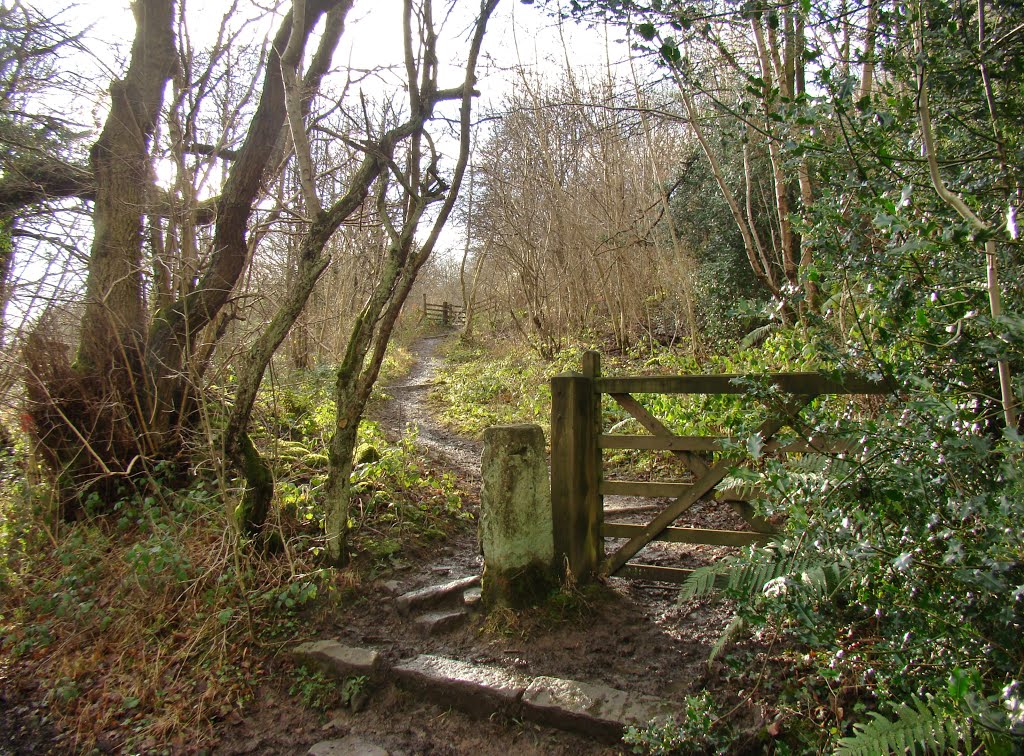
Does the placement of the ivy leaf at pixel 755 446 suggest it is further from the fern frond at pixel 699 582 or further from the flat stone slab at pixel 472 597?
the flat stone slab at pixel 472 597

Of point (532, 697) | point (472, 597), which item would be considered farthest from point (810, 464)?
point (472, 597)

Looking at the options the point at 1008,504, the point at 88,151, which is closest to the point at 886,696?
the point at 1008,504

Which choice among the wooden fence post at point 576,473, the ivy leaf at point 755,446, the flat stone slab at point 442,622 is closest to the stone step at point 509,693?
the flat stone slab at point 442,622

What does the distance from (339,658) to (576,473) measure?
1.96 m

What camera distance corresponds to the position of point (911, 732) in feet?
6.12

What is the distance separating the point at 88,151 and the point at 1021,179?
29.6ft

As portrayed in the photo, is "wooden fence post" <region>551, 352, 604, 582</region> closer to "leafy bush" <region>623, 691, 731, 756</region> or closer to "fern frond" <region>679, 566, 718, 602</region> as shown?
"fern frond" <region>679, 566, 718, 602</region>

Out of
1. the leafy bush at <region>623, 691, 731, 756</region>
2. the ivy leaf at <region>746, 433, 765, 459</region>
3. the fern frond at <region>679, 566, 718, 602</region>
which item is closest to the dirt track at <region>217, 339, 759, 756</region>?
the leafy bush at <region>623, 691, 731, 756</region>

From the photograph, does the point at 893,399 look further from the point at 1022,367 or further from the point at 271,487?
the point at 271,487

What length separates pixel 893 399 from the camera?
7.92ft

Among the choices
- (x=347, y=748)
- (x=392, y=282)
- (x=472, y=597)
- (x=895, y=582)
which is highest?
(x=392, y=282)

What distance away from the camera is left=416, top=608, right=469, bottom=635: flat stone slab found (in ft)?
13.7

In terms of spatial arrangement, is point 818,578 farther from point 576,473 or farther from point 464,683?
point 464,683

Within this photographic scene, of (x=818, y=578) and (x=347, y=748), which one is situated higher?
(x=818, y=578)
